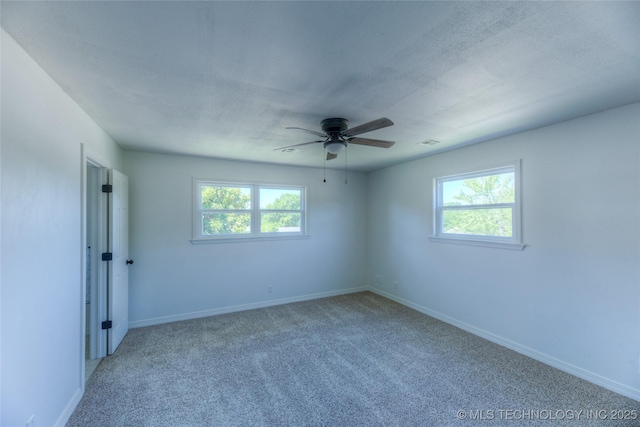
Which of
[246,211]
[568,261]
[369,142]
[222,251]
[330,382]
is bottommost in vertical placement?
[330,382]

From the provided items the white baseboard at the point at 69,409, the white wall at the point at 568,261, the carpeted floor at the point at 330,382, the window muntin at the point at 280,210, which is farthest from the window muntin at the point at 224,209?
the white wall at the point at 568,261

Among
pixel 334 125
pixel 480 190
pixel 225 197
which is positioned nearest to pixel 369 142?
pixel 334 125

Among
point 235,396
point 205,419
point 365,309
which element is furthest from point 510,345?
point 205,419

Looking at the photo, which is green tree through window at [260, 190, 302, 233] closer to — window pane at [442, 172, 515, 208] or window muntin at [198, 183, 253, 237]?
window muntin at [198, 183, 253, 237]

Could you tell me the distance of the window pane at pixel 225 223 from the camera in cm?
436

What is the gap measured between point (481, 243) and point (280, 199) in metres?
3.19

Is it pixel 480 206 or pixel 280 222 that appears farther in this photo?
pixel 280 222

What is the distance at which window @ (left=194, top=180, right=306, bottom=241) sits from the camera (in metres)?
4.34

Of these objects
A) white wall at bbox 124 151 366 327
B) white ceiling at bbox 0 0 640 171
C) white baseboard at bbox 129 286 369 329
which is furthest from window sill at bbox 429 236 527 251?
white baseboard at bbox 129 286 369 329

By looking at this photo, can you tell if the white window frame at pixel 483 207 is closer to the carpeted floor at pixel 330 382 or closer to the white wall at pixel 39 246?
the carpeted floor at pixel 330 382

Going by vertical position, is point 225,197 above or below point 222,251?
above

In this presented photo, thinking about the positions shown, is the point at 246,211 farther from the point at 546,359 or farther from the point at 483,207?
the point at 546,359

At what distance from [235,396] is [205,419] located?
31cm

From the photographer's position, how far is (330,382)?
2.56 meters
